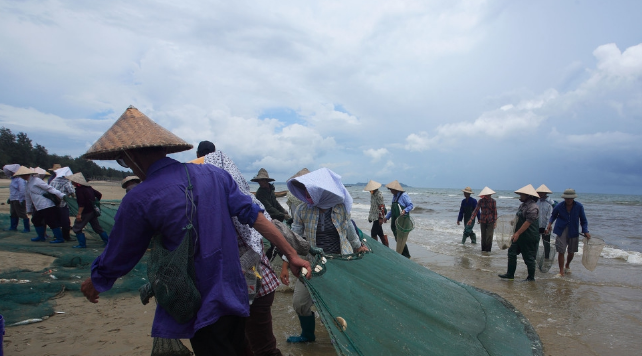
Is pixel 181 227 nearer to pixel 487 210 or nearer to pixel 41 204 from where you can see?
pixel 41 204

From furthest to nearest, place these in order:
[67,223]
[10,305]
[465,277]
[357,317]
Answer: [67,223] → [465,277] → [10,305] → [357,317]

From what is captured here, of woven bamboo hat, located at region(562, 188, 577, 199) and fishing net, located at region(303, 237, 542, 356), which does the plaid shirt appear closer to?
woven bamboo hat, located at region(562, 188, 577, 199)

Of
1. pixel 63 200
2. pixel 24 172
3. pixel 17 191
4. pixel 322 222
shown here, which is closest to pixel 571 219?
pixel 322 222

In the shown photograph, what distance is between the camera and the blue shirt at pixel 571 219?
278 inches

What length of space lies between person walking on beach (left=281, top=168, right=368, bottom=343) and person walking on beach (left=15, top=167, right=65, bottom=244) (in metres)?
7.10

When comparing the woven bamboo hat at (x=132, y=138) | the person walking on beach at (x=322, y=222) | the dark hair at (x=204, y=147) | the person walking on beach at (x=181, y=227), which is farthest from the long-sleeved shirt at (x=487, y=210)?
the woven bamboo hat at (x=132, y=138)

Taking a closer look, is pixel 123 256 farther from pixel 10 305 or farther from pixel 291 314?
pixel 10 305

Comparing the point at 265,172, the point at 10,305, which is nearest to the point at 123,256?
the point at 10,305

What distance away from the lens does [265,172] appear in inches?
293

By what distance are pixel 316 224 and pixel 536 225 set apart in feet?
15.2

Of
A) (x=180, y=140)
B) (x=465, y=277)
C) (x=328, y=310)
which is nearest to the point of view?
(x=180, y=140)

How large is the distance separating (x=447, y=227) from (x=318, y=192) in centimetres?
1496

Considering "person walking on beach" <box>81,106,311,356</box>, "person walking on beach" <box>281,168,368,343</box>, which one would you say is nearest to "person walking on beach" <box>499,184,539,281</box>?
"person walking on beach" <box>281,168,368,343</box>

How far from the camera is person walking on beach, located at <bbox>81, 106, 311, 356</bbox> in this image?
5.33 ft
